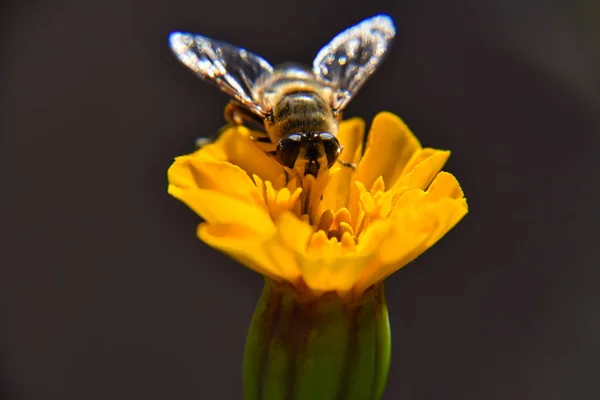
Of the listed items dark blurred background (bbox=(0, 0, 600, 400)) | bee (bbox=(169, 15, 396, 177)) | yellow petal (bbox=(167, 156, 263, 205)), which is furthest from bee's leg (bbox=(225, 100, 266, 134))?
dark blurred background (bbox=(0, 0, 600, 400))

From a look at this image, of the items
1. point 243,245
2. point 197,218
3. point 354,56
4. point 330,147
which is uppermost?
point 354,56

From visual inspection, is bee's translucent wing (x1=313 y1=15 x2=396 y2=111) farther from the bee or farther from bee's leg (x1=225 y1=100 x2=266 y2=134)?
bee's leg (x1=225 y1=100 x2=266 y2=134)

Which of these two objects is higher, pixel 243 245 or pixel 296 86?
pixel 296 86

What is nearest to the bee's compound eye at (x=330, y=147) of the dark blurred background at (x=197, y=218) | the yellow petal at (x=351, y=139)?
the yellow petal at (x=351, y=139)

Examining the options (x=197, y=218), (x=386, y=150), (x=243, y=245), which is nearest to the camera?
(x=243, y=245)

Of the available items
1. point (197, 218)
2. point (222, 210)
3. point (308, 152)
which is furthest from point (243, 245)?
point (197, 218)

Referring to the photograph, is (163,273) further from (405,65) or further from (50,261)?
(405,65)

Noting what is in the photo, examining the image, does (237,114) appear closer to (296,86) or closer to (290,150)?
(296,86)

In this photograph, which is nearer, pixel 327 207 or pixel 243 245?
pixel 243 245
